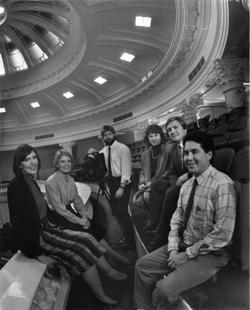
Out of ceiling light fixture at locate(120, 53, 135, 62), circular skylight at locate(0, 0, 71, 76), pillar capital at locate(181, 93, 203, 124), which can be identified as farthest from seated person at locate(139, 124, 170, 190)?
circular skylight at locate(0, 0, 71, 76)

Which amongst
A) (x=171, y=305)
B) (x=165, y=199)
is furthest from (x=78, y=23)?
(x=171, y=305)

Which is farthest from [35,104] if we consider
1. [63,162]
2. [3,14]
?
[3,14]

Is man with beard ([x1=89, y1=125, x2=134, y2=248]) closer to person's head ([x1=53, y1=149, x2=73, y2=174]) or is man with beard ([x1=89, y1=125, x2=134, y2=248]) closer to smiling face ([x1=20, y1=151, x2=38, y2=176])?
person's head ([x1=53, y1=149, x2=73, y2=174])

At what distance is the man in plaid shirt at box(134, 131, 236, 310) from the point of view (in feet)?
6.01

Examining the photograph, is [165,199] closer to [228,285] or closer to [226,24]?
[228,285]

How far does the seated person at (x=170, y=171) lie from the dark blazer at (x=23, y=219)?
3.01 feet

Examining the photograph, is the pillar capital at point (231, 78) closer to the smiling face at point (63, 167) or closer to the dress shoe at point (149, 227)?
the dress shoe at point (149, 227)

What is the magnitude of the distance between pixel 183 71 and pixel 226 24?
1.61ft

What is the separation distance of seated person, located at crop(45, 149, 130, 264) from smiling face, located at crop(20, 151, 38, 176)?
16 centimetres

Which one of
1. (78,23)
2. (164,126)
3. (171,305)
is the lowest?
(171,305)

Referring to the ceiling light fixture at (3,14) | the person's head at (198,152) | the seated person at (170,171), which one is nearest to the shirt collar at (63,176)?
the seated person at (170,171)

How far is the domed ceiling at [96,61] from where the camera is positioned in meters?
2.13

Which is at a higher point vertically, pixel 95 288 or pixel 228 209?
pixel 228 209

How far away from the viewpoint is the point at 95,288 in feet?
6.63
